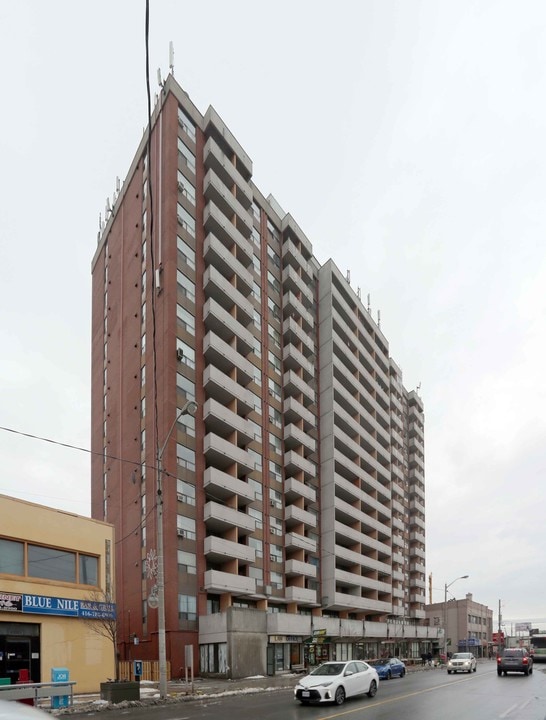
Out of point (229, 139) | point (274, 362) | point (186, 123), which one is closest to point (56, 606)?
point (274, 362)

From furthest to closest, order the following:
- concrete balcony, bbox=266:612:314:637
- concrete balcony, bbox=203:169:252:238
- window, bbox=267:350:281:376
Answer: window, bbox=267:350:281:376 < concrete balcony, bbox=203:169:252:238 < concrete balcony, bbox=266:612:314:637

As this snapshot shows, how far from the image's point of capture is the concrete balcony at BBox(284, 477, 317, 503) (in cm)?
5606

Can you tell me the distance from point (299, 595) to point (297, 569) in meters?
1.98

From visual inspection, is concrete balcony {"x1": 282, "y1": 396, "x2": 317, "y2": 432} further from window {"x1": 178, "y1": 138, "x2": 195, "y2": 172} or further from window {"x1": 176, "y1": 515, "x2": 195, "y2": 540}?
window {"x1": 178, "y1": 138, "x2": 195, "y2": 172}

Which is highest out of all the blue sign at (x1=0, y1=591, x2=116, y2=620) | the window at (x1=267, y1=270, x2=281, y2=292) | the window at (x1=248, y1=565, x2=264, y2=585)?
the window at (x1=267, y1=270, x2=281, y2=292)

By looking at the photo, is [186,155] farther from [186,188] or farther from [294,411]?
[294,411]

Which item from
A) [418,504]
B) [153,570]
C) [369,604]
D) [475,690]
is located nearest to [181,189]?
[153,570]

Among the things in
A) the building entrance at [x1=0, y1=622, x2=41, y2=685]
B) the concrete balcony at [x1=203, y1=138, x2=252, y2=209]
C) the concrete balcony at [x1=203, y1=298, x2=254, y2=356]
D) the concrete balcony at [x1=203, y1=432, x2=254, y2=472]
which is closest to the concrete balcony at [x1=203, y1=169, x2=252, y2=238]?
the concrete balcony at [x1=203, y1=138, x2=252, y2=209]

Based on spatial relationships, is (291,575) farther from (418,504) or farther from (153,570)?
(418,504)

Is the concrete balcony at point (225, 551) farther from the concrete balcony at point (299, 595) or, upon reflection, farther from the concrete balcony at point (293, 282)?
the concrete balcony at point (293, 282)

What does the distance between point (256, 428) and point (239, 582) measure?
12.7 meters

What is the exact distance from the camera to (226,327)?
49.5 metres

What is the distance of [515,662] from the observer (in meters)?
37.4

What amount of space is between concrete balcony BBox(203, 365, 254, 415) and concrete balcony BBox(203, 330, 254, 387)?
1152 millimetres
